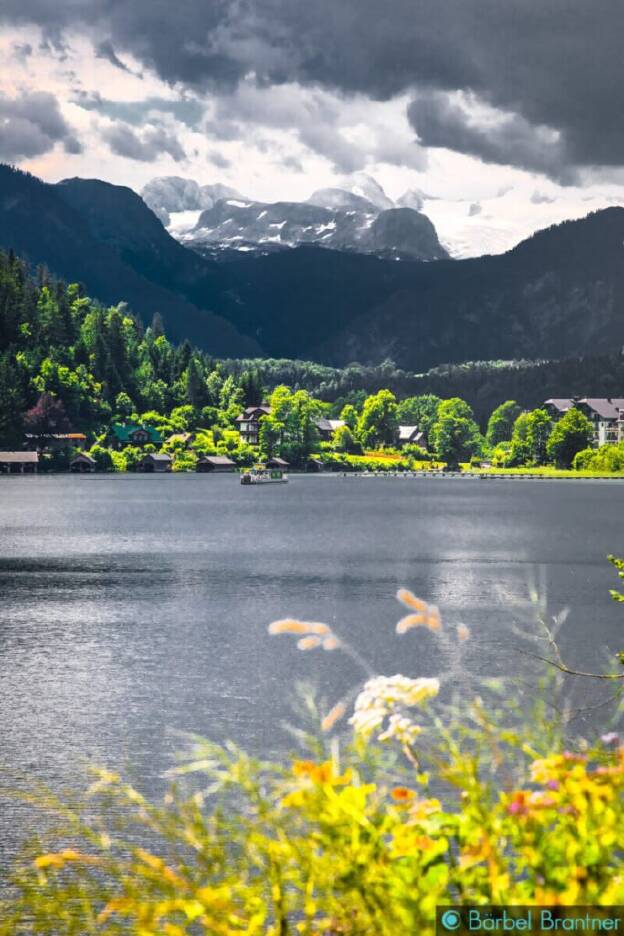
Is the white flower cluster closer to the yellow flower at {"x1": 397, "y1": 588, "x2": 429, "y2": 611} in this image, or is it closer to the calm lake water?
the yellow flower at {"x1": 397, "y1": 588, "x2": 429, "y2": 611}

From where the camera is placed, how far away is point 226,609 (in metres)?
56.5

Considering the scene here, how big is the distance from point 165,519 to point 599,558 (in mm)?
55365

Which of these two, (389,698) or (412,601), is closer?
(412,601)

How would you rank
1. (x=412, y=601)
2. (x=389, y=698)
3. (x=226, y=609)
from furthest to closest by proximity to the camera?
1. (x=226, y=609)
2. (x=389, y=698)
3. (x=412, y=601)

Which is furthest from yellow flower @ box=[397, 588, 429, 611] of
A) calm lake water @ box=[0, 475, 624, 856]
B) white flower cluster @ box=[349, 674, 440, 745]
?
calm lake water @ box=[0, 475, 624, 856]

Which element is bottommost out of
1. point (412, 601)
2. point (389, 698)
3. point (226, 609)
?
point (226, 609)

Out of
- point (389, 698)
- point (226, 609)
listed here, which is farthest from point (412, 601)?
point (226, 609)

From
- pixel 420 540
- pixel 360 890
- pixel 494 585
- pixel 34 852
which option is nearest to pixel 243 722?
pixel 34 852

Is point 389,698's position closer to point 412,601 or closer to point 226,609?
point 412,601

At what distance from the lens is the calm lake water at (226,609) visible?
31.6 metres

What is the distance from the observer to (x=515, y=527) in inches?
4569

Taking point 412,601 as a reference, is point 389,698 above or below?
below

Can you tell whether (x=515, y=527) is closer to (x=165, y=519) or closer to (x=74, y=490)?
(x=165, y=519)

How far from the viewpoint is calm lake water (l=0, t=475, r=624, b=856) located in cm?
3164
